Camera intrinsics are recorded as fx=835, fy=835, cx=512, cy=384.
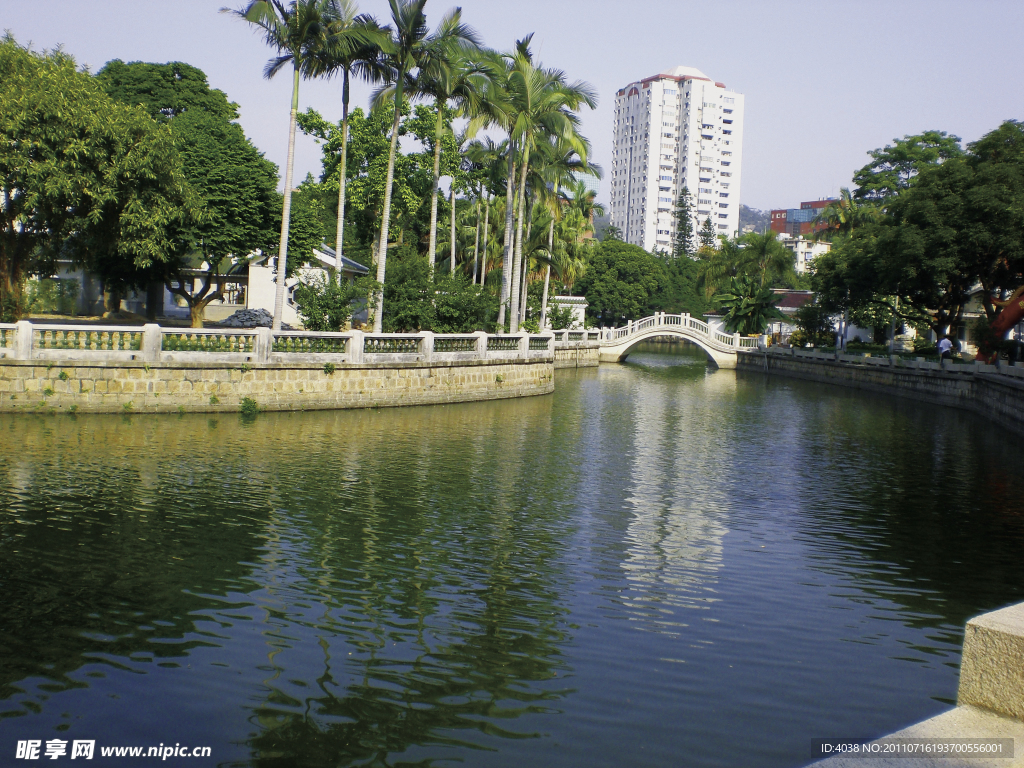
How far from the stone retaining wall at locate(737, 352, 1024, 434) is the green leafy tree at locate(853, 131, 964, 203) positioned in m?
16.3

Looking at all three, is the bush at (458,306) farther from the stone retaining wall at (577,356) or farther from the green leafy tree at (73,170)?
the stone retaining wall at (577,356)

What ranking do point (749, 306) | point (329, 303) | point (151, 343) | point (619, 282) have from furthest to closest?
point (619, 282) < point (749, 306) < point (329, 303) < point (151, 343)

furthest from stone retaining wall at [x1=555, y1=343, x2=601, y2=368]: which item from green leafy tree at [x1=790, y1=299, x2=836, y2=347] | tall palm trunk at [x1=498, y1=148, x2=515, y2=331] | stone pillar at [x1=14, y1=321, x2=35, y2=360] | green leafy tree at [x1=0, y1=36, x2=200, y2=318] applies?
stone pillar at [x1=14, y1=321, x2=35, y2=360]

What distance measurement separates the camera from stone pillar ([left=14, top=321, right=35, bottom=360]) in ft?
58.9

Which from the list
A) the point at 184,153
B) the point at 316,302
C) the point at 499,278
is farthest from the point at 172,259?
the point at 499,278

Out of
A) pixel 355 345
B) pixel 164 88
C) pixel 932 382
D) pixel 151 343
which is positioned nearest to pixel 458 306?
pixel 355 345

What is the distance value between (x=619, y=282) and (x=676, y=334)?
78.6 feet

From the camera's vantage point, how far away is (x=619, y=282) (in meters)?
81.9

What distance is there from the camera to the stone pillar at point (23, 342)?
17.9 metres

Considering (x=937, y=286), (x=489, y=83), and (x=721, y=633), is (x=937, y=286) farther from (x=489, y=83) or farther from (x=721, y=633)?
A: (x=721, y=633)

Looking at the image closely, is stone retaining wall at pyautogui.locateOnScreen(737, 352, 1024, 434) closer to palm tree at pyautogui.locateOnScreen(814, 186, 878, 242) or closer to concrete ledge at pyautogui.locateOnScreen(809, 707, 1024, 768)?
palm tree at pyautogui.locateOnScreen(814, 186, 878, 242)

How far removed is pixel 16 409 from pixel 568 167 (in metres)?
27.2

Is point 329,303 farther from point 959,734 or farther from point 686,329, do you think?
point 686,329

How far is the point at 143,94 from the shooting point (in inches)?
1425
